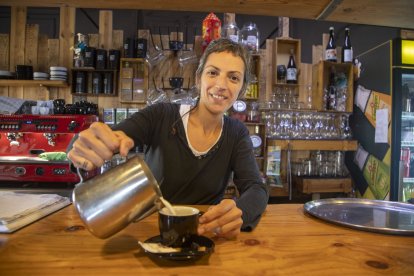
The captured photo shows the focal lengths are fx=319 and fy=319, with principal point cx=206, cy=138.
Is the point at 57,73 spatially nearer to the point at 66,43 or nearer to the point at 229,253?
the point at 66,43

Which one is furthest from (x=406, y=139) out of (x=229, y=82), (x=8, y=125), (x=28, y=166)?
(x=8, y=125)

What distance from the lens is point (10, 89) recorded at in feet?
10.4

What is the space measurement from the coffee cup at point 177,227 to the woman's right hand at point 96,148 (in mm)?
216

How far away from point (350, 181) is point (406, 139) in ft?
2.09

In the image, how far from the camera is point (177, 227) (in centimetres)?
64

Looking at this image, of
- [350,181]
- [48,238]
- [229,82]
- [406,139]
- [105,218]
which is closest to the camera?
[105,218]

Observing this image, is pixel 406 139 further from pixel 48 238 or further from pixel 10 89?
pixel 10 89

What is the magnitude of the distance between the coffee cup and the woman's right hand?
0.71 feet

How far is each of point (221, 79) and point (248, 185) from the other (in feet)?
1.44

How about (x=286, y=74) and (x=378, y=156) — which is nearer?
(x=378, y=156)

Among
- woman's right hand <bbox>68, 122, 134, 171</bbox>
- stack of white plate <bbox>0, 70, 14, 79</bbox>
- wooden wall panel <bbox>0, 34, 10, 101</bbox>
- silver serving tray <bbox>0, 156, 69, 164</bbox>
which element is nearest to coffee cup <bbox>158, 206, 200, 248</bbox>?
woman's right hand <bbox>68, 122, 134, 171</bbox>

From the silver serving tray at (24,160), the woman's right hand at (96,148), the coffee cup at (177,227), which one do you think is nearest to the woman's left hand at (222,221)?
the coffee cup at (177,227)

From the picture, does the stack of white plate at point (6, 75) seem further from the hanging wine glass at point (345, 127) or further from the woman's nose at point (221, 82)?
the hanging wine glass at point (345, 127)

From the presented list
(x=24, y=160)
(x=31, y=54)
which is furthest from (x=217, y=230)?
(x=31, y=54)
